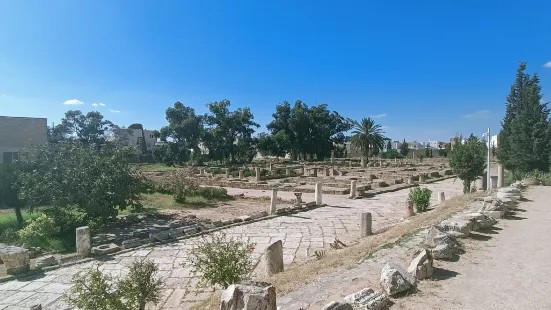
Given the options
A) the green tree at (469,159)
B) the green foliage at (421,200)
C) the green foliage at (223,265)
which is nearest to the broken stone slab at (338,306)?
the green foliage at (223,265)

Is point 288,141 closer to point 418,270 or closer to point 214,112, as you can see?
point 214,112

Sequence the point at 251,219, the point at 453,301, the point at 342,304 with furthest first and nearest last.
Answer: the point at 251,219 → the point at 453,301 → the point at 342,304

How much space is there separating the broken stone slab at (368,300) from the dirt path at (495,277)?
0.19m

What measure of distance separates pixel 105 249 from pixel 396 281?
817 centimetres

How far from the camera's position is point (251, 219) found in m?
13.9

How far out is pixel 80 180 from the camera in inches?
492

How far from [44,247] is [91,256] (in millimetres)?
2412

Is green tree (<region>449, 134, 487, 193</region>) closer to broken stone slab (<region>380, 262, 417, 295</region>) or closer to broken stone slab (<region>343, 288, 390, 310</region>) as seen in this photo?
broken stone slab (<region>380, 262, 417, 295</region>)

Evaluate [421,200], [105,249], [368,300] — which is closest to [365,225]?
[421,200]

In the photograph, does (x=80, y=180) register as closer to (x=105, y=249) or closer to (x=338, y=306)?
(x=105, y=249)

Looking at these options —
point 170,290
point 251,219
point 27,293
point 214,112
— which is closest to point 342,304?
point 170,290

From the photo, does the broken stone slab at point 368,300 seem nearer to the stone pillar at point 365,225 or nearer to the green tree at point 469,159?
the stone pillar at point 365,225

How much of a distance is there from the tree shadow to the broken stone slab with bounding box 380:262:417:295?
70 cm

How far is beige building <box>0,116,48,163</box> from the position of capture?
23891mm
